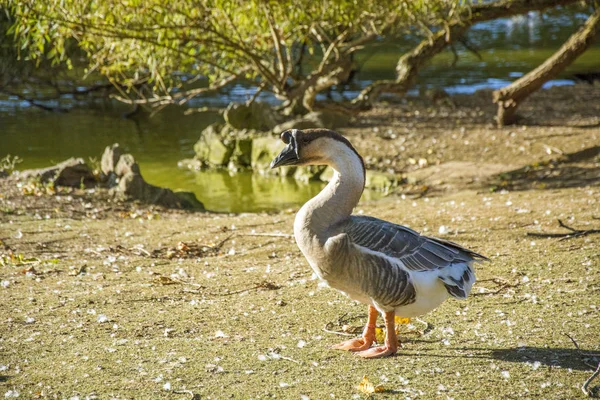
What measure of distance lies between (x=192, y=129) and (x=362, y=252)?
14360mm

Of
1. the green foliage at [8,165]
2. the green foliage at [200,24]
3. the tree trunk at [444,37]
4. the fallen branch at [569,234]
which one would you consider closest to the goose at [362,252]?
the fallen branch at [569,234]

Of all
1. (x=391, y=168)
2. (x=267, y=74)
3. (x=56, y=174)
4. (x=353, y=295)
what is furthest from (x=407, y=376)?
(x=391, y=168)

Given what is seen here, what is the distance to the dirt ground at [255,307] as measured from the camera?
168 inches

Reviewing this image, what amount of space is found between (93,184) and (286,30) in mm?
3679

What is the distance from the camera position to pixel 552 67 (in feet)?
42.3

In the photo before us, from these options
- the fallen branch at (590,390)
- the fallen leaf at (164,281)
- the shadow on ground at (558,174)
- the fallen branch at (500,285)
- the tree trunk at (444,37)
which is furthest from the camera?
the tree trunk at (444,37)

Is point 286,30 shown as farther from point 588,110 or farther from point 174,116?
point 174,116

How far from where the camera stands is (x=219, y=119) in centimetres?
1908

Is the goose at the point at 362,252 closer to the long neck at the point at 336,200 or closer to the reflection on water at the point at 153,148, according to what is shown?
the long neck at the point at 336,200

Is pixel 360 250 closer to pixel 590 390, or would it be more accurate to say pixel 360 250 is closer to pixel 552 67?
pixel 590 390

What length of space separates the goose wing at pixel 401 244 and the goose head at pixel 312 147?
0.42 metres

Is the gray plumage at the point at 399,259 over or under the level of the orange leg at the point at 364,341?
over

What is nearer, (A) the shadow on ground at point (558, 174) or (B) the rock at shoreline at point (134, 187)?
(B) the rock at shoreline at point (134, 187)

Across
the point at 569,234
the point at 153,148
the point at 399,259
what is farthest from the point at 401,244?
the point at 153,148
